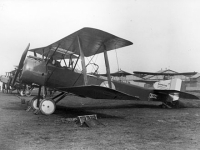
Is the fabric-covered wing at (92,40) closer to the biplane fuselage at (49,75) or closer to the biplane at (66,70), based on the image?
the biplane at (66,70)

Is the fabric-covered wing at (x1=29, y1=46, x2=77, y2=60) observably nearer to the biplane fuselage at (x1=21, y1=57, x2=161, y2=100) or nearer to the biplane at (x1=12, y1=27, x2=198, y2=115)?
the biplane at (x1=12, y1=27, x2=198, y2=115)

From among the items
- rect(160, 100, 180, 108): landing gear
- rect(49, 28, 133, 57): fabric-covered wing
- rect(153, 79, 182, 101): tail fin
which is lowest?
rect(160, 100, 180, 108): landing gear

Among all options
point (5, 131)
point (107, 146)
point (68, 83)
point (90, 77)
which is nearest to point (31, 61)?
point (68, 83)

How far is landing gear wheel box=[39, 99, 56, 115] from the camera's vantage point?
714 centimetres

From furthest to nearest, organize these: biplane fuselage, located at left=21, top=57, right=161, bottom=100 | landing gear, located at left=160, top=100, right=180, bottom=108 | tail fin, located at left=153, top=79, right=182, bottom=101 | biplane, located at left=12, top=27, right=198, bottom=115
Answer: tail fin, located at left=153, top=79, right=182, bottom=101
landing gear, located at left=160, top=100, right=180, bottom=108
biplane fuselage, located at left=21, top=57, right=161, bottom=100
biplane, located at left=12, top=27, right=198, bottom=115

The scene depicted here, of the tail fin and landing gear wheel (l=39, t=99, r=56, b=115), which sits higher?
the tail fin

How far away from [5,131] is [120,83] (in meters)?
5.54

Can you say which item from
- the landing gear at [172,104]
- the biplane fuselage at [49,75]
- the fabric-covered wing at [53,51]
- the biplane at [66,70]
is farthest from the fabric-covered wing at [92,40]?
the landing gear at [172,104]

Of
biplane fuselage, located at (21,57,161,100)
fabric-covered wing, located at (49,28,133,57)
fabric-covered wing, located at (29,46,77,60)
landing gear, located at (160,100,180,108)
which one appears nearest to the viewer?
fabric-covered wing, located at (49,28,133,57)

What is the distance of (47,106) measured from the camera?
7219 mm

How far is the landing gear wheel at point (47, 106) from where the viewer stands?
7137 millimetres

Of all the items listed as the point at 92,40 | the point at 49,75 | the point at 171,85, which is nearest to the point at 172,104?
the point at 171,85

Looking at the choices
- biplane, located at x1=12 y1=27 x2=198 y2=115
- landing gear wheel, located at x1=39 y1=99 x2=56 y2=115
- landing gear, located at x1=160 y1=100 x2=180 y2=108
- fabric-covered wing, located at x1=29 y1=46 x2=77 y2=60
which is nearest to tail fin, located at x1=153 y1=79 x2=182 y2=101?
landing gear, located at x1=160 y1=100 x2=180 y2=108

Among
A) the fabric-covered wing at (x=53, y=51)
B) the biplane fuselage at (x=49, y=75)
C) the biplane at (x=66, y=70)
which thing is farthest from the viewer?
the fabric-covered wing at (x=53, y=51)
